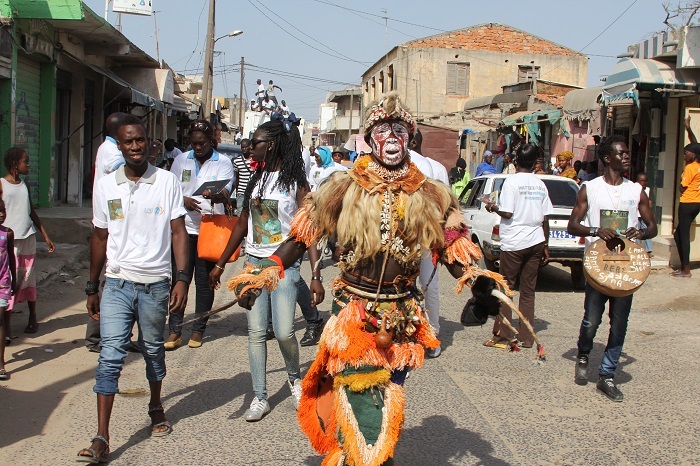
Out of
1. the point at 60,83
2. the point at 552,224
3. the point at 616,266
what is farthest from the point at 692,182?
the point at 60,83

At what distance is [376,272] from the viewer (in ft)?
12.8

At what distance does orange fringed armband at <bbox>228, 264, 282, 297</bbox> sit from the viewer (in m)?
3.89

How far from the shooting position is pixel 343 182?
397 cm

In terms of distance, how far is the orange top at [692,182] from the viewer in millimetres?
11461

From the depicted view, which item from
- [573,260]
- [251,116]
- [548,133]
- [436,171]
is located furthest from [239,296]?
[251,116]

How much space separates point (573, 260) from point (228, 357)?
18.8 feet

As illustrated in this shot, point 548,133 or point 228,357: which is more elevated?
point 548,133

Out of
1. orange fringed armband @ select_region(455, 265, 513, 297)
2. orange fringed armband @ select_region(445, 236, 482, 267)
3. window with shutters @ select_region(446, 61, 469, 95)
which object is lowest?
orange fringed armband @ select_region(455, 265, 513, 297)

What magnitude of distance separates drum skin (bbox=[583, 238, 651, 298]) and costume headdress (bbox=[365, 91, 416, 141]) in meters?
2.69

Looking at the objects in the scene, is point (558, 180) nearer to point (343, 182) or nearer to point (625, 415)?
point (625, 415)

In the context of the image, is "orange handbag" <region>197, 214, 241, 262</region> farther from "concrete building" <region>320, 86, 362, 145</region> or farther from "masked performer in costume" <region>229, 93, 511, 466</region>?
"concrete building" <region>320, 86, 362, 145</region>

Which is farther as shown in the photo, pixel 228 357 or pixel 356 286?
pixel 228 357

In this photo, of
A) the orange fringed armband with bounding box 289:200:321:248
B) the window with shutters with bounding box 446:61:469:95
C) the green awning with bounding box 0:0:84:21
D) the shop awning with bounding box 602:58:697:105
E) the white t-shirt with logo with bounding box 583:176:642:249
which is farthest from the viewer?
the window with shutters with bounding box 446:61:469:95

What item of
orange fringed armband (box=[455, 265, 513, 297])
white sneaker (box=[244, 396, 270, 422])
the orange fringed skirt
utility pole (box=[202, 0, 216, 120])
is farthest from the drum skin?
utility pole (box=[202, 0, 216, 120])
